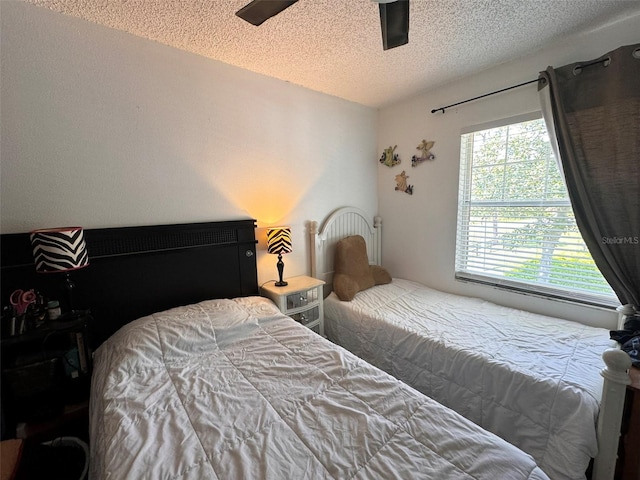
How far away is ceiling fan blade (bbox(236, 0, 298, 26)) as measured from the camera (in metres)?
1.00

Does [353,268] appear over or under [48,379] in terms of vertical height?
over

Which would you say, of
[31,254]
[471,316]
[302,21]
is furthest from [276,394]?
[302,21]

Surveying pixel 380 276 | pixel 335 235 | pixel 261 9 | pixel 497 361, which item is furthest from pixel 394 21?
pixel 380 276

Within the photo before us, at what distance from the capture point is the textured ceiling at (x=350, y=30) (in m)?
1.45

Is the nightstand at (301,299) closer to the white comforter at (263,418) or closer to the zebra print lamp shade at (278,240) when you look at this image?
the zebra print lamp shade at (278,240)

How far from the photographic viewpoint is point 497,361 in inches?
58.4

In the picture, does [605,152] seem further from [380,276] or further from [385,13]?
[380,276]

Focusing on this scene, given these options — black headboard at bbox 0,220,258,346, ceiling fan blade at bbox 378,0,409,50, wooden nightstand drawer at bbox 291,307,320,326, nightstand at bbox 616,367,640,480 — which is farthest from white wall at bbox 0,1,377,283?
nightstand at bbox 616,367,640,480

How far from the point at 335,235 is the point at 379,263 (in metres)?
0.76

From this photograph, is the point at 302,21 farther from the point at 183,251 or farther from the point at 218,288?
the point at 218,288

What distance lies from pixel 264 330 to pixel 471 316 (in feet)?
5.00

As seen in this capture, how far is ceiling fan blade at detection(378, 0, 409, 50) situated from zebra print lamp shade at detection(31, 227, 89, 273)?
173 centimetres

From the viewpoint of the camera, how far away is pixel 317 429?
3.10ft

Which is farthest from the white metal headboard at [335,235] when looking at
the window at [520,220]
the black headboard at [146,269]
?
the window at [520,220]
